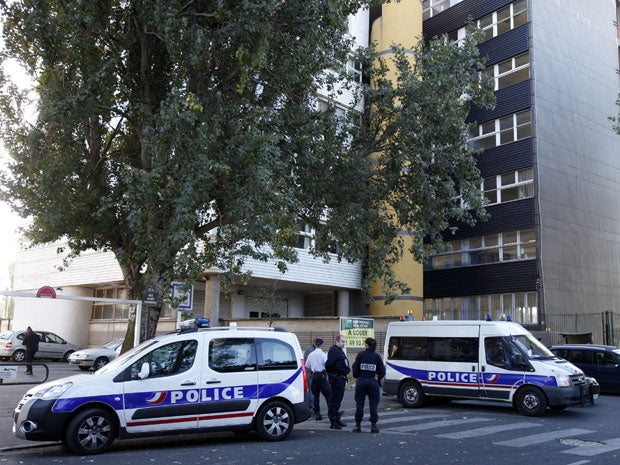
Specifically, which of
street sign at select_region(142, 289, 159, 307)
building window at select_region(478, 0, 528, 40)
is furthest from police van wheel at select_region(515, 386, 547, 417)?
building window at select_region(478, 0, 528, 40)

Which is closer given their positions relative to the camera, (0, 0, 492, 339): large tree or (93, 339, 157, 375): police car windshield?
(93, 339, 157, 375): police car windshield

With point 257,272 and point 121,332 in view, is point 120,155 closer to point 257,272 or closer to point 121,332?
point 257,272

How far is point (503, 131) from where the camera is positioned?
3388cm

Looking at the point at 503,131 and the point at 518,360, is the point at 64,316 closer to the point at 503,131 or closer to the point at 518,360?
the point at 503,131

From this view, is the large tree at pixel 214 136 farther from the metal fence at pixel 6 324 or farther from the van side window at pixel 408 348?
the metal fence at pixel 6 324

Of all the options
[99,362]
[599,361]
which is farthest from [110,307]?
[599,361]

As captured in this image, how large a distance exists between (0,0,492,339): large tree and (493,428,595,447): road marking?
19.5 feet

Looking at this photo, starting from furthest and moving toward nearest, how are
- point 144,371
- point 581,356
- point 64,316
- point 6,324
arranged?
point 6,324 < point 64,316 < point 581,356 < point 144,371

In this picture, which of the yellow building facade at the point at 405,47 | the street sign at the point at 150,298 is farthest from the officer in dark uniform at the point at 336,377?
the yellow building facade at the point at 405,47

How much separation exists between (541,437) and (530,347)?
12.7 feet

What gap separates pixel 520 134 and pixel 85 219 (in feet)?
82.8

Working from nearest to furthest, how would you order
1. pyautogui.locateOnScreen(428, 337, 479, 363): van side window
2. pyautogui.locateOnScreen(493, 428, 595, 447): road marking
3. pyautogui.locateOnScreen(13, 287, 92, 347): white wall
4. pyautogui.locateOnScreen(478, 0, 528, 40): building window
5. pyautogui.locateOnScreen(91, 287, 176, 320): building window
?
pyautogui.locateOnScreen(493, 428, 595, 447): road marking < pyautogui.locateOnScreen(428, 337, 479, 363): van side window < pyautogui.locateOnScreen(478, 0, 528, 40): building window < pyautogui.locateOnScreen(91, 287, 176, 320): building window < pyautogui.locateOnScreen(13, 287, 92, 347): white wall

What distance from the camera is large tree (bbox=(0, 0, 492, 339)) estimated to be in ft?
41.0

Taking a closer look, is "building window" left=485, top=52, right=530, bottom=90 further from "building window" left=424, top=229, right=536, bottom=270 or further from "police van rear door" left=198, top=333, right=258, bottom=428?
"police van rear door" left=198, top=333, right=258, bottom=428
